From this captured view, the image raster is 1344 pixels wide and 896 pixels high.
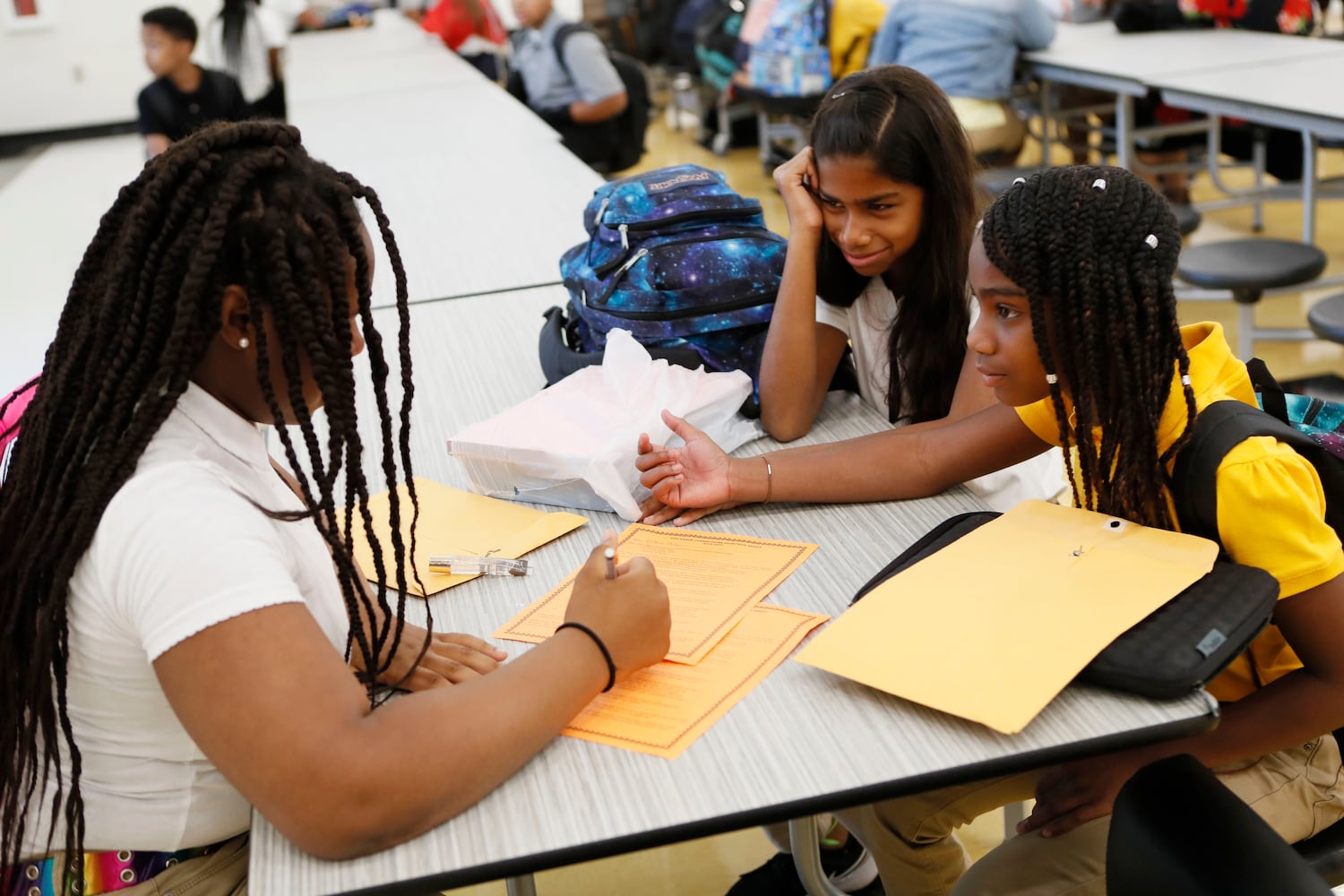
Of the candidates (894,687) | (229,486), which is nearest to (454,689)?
(229,486)

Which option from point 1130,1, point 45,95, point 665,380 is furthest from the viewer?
point 45,95

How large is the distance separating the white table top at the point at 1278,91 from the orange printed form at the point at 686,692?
98.1 inches

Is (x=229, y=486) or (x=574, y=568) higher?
(x=229, y=486)

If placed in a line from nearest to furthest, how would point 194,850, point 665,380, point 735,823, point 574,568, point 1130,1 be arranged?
point 735,823 < point 194,850 < point 574,568 < point 665,380 < point 1130,1

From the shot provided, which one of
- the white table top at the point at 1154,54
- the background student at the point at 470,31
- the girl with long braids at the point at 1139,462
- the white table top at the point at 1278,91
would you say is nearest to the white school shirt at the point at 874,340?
the girl with long braids at the point at 1139,462

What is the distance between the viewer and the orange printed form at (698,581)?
1125 millimetres

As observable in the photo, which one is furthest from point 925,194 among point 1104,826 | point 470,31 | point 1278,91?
point 470,31

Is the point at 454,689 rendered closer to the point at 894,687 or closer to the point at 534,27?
the point at 894,687

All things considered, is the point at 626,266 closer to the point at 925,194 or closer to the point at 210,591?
the point at 925,194

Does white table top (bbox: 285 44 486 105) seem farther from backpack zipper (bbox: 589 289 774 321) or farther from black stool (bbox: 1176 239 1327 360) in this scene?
backpack zipper (bbox: 589 289 774 321)

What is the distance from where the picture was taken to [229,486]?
90 cm

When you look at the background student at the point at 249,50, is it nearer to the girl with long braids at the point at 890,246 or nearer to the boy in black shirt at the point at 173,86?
the boy in black shirt at the point at 173,86

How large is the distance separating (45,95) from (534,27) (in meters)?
5.20

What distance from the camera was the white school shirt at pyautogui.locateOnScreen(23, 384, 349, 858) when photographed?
82 cm
